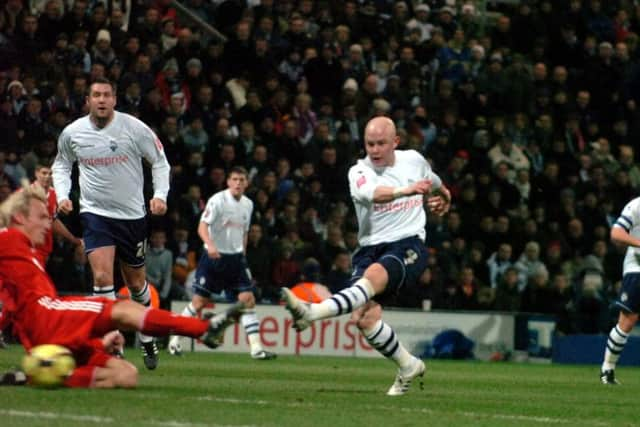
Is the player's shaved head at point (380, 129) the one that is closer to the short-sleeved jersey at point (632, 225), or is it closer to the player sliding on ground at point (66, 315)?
the player sliding on ground at point (66, 315)

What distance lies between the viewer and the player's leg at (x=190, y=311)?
58.5 ft

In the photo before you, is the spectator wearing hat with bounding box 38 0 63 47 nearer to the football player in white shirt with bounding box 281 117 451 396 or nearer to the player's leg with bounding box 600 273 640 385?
the player's leg with bounding box 600 273 640 385

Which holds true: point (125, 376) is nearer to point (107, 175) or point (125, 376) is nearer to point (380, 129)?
point (380, 129)

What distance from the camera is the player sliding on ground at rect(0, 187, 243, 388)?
9.21m

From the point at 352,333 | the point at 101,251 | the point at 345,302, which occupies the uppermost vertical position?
the point at 101,251

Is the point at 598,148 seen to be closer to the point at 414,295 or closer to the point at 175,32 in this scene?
the point at 414,295

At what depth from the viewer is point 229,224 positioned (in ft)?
61.1

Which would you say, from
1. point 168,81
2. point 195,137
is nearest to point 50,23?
point 168,81

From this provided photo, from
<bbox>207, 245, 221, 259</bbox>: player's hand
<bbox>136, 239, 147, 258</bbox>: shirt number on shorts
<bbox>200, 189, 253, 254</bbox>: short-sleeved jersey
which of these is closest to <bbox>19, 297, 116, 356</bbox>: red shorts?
<bbox>136, 239, 147, 258</bbox>: shirt number on shorts

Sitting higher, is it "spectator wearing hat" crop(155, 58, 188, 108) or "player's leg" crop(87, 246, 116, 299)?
"spectator wearing hat" crop(155, 58, 188, 108)

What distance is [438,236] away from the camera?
2294 centimetres

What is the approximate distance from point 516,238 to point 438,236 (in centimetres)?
160

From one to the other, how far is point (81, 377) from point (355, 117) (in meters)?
14.1

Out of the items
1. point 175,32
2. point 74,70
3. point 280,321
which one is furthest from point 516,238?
point 74,70
